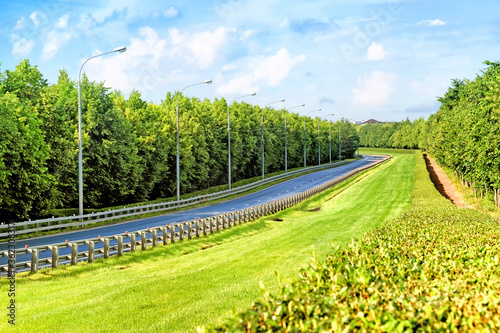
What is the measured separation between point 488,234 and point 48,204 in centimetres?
3257

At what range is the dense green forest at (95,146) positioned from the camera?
108ft

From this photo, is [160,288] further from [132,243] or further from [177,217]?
[177,217]

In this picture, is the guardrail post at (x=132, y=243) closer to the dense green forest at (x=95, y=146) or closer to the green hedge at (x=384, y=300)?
Result: the dense green forest at (x=95, y=146)

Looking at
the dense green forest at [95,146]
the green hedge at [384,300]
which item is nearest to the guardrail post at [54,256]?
the green hedge at [384,300]

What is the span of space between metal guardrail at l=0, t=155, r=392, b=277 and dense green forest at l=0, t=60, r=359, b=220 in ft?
38.2

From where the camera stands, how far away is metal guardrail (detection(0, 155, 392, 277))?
16670 millimetres

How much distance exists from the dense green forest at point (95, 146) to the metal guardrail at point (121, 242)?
1164 centimetres

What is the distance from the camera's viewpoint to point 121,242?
2027 centimetres

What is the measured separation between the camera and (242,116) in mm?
86312

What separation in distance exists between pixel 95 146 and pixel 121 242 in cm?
2559

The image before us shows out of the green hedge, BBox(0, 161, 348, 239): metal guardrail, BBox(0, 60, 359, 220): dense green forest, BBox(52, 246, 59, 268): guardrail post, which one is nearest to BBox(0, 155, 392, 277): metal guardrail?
BBox(52, 246, 59, 268): guardrail post

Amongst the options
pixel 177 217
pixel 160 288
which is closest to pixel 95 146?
pixel 177 217

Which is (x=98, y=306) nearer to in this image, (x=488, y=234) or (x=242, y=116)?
(x=488, y=234)

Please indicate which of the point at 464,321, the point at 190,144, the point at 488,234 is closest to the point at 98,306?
the point at 464,321
